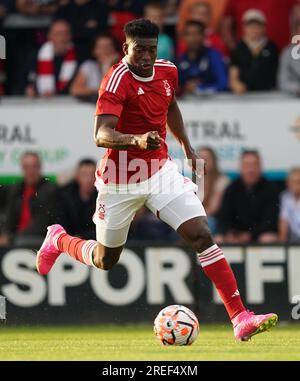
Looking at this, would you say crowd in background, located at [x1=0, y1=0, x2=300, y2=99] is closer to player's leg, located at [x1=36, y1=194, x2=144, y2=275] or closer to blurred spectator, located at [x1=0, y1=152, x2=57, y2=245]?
blurred spectator, located at [x1=0, y1=152, x2=57, y2=245]

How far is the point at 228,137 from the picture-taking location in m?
13.4

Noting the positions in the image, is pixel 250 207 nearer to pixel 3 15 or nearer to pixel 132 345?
pixel 132 345

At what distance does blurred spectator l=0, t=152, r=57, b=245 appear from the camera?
1315cm

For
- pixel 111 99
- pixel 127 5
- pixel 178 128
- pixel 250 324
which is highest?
pixel 127 5

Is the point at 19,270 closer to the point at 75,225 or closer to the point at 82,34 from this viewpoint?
the point at 75,225

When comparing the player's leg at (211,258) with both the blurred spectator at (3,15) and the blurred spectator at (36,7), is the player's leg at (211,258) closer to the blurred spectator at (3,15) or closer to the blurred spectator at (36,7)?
the blurred spectator at (3,15)

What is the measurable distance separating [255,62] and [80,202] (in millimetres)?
2766

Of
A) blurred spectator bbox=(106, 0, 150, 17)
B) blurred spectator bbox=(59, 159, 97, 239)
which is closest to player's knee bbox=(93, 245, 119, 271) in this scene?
blurred spectator bbox=(59, 159, 97, 239)

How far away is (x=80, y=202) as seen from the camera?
1327 cm

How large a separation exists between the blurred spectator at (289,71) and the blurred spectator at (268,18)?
0.52 meters

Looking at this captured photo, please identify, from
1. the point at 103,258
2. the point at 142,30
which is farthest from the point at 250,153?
the point at 142,30

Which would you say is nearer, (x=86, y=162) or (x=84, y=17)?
(x=86, y=162)

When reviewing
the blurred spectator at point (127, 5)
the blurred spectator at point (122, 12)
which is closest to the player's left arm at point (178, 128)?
the blurred spectator at point (122, 12)

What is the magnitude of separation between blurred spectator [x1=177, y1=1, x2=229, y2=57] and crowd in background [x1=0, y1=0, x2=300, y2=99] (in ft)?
0.04
